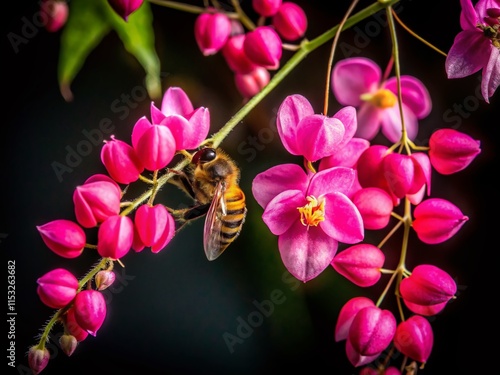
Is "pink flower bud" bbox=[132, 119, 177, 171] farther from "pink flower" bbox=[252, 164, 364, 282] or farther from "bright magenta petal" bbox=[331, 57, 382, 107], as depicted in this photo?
"bright magenta petal" bbox=[331, 57, 382, 107]

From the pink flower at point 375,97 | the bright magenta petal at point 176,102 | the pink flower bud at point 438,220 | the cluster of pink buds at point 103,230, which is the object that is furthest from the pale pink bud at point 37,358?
the pink flower at point 375,97

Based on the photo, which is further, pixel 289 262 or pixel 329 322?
pixel 329 322

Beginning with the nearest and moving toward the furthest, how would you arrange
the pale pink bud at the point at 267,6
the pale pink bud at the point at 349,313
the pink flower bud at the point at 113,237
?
1. the pink flower bud at the point at 113,237
2. the pale pink bud at the point at 349,313
3. the pale pink bud at the point at 267,6

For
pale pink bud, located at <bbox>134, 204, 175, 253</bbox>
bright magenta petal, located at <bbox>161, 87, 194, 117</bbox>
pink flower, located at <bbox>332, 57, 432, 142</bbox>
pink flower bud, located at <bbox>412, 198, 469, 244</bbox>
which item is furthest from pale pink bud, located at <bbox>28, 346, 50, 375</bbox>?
pink flower, located at <bbox>332, 57, 432, 142</bbox>

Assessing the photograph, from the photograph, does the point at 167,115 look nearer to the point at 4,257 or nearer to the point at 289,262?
the point at 289,262

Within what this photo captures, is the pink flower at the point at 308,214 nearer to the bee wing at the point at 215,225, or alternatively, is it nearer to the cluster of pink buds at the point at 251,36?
the bee wing at the point at 215,225

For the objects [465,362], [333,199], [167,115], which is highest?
[167,115]

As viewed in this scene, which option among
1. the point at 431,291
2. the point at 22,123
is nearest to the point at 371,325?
the point at 431,291
